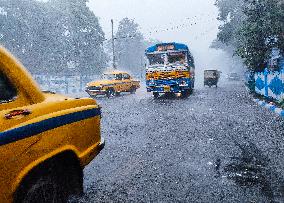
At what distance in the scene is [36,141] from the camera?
10.6 feet

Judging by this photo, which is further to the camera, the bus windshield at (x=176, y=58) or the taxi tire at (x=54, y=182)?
the bus windshield at (x=176, y=58)

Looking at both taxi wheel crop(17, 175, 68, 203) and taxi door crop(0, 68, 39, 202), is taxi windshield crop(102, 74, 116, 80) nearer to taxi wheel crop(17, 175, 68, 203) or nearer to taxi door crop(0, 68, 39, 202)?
taxi wheel crop(17, 175, 68, 203)

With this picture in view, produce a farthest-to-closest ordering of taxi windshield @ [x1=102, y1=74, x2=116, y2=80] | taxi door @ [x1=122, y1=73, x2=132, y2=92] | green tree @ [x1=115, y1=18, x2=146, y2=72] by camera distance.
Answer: green tree @ [x1=115, y1=18, x2=146, y2=72] < taxi door @ [x1=122, y1=73, x2=132, y2=92] < taxi windshield @ [x1=102, y1=74, x2=116, y2=80]

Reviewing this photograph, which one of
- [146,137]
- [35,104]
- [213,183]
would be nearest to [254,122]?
[146,137]

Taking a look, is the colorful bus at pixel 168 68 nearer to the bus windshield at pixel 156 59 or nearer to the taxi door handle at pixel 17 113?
the bus windshield at pixel 156 59

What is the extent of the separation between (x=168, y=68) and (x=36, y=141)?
18785mm

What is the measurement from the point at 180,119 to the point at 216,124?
1.65m

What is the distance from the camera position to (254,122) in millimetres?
11547

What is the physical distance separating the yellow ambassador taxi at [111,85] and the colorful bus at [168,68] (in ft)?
17.3

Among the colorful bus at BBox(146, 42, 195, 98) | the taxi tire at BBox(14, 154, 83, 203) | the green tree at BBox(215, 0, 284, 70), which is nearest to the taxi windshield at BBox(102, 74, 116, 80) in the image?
the colorful bus at BBox(146, 42, 195, 98)

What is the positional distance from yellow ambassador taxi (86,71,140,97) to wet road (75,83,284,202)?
15.1 m

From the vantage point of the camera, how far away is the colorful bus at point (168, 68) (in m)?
21.7

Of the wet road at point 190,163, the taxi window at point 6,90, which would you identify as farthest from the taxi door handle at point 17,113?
the wet road at point 190,163

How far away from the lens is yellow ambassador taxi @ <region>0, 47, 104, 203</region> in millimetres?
2971
